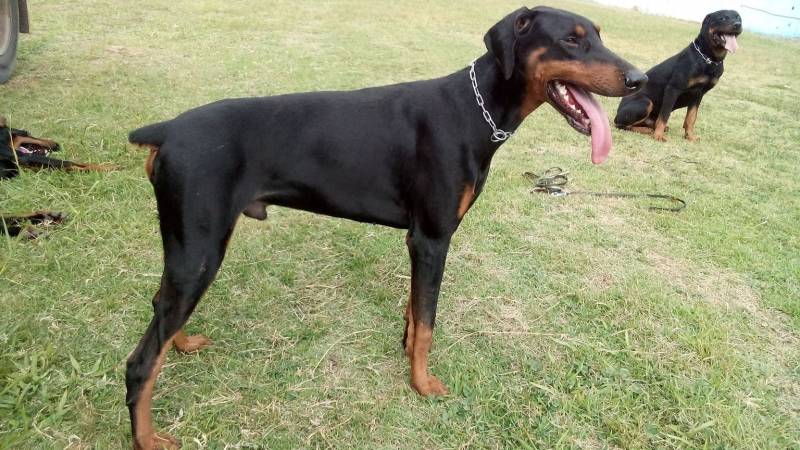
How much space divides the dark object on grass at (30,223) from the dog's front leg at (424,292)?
8.78 feet

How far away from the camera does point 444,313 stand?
11.2ft

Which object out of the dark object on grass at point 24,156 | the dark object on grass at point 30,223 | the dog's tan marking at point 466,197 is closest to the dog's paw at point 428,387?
the dog's tan marking at point 466,197

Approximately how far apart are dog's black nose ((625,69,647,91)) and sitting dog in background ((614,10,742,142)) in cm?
526

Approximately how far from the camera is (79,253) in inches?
137

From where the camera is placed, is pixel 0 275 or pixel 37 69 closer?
pixel 0 275

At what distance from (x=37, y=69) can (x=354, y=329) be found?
619cm

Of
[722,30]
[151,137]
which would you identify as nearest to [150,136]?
[151,137]

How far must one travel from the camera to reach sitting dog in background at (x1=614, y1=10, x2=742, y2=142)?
6.69 metres

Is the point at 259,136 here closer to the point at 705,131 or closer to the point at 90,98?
the point at 90,98

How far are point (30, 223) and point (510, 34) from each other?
339cm

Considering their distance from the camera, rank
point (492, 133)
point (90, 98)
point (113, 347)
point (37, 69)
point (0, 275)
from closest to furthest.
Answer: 1. point (492, 133)
2. point (113, 347)
3. point (0, 275)
4. point (90, 98)
5. point (37, 69)

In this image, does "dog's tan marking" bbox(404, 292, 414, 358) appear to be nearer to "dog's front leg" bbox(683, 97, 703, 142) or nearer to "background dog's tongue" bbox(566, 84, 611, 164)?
"background dog's tongue" bbox(566, 84, 611, 164)

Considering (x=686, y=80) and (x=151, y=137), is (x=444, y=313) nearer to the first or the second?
(x=151, y=137)

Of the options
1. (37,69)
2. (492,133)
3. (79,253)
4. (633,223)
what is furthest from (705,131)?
(37,69)
